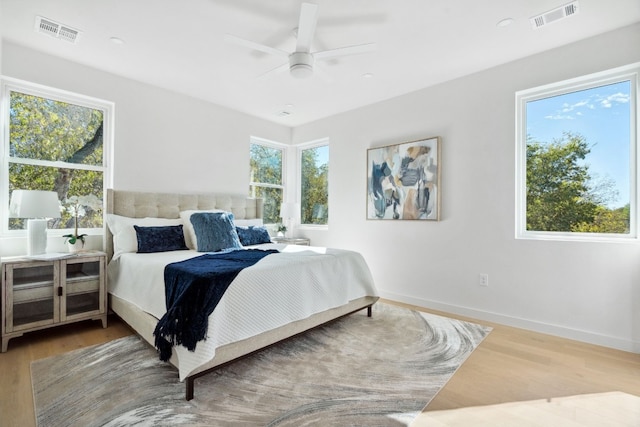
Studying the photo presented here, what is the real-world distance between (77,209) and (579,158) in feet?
16.2

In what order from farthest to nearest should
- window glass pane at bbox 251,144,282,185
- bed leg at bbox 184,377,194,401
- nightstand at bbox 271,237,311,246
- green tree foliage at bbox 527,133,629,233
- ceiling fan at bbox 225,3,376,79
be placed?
window glass pane at bbox 251,144,282,185 < nightstand at bbox 271,237,311,246 < green tree foliage at bbox 527,133,629,233 < ceiling fan at bbox 225,3,376,79 < bed leg at bbox 184,377,194,401

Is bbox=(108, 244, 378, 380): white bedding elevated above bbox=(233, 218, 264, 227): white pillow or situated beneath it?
situated beneath

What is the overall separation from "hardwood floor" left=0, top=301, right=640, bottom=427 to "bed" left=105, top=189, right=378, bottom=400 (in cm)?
53

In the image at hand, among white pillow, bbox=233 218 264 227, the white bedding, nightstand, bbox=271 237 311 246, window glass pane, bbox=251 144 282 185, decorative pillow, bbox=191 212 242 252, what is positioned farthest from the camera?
window glass pane, bbox=251 144 282 185

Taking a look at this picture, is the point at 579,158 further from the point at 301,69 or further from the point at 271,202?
the point at 271,202

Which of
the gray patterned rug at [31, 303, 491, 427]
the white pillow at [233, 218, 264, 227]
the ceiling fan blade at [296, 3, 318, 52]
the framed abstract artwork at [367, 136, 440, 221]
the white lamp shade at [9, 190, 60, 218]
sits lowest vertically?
the gray patterned rug at [31, 303, 491, 427]

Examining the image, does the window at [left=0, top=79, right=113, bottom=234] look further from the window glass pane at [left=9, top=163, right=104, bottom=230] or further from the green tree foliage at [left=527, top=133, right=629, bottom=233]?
the green tree foliage at [left=527, top=133, right=629, bottom=233]

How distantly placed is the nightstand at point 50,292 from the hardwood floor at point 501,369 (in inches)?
7.1

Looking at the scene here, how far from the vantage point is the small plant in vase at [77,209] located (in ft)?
9.84

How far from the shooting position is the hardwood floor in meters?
1.91

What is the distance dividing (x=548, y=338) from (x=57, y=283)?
442 cm

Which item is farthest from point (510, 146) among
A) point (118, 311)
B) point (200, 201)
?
point (118, 311)

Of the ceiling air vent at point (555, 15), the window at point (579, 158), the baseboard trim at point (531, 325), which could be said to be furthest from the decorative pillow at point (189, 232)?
the ceiling air vent at point (555, 15)

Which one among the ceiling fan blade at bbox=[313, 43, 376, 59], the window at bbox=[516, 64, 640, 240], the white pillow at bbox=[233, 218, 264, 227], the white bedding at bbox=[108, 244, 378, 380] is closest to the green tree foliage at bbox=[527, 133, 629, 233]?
the window at bbox=[516, 64, 640, 240]
